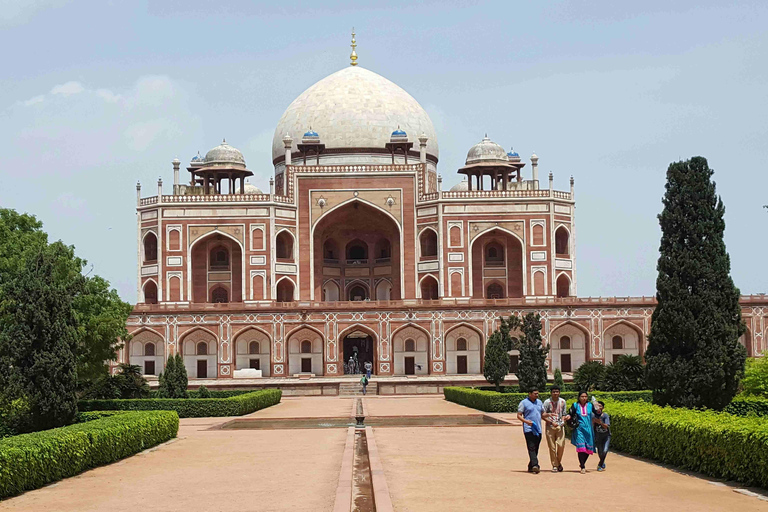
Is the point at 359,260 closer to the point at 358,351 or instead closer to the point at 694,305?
the point at 358,351

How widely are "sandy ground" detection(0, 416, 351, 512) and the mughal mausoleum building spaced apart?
2395cm

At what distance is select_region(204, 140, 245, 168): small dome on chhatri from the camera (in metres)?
45.9

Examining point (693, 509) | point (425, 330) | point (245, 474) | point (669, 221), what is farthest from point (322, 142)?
point (693, 509)

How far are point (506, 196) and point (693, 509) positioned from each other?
1419 inches

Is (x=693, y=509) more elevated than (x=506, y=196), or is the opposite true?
(x=506, y=196)

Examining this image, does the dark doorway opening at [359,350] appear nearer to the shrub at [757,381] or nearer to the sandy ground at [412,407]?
the sandy ground at [412,407]

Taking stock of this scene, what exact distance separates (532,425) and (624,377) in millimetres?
14374

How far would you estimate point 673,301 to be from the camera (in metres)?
16.3

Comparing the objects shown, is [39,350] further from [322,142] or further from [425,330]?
[322,142]

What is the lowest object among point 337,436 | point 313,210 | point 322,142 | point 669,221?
point 337,436

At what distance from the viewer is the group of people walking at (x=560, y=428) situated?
11.5 m

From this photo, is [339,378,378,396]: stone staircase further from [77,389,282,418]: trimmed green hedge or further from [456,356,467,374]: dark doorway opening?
[77,389,282,418]: trimmed green hedge

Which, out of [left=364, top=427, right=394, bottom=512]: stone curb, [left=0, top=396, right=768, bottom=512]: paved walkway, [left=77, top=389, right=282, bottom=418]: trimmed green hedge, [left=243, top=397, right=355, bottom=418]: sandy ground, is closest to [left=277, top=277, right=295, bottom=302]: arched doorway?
A: [left=243, top=397, right=355, bottom=418]: sandy ground

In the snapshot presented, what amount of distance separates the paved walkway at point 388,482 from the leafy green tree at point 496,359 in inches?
463
